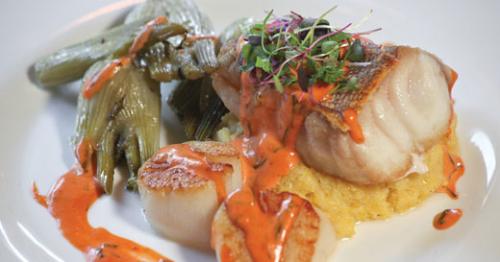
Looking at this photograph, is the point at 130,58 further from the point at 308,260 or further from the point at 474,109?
the point at 474,109

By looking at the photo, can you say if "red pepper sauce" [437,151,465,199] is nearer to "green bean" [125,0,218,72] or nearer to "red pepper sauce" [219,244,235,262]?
"red pepper sauce" [219,244,235,262]

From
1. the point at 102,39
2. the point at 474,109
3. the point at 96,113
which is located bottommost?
the point at 474,109

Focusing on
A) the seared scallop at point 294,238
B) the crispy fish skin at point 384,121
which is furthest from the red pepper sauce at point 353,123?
the seared scallop at point 294,238

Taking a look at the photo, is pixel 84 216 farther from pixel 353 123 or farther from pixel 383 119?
pixel 383 119

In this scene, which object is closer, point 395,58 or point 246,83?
point 395,58

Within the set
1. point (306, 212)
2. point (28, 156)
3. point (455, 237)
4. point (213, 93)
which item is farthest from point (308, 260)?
point (28, 156)

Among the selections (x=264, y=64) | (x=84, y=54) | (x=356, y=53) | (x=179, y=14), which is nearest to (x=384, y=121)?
(x=356, y=53)

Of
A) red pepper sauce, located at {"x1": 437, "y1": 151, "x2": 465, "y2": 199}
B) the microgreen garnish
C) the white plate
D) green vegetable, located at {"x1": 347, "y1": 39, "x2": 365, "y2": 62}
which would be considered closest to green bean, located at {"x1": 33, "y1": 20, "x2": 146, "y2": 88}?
the white plate
